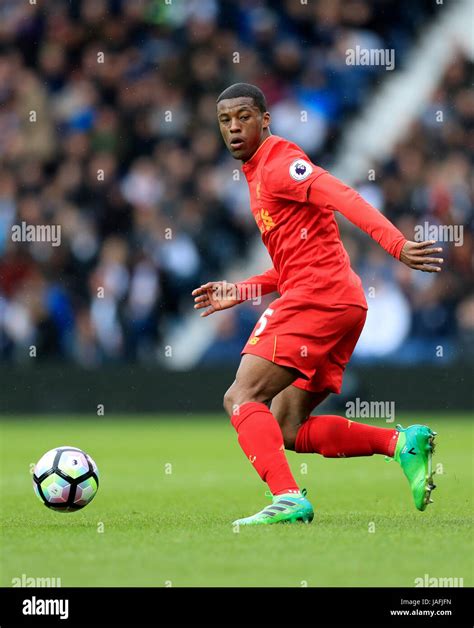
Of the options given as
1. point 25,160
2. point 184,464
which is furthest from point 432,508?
point 25,160

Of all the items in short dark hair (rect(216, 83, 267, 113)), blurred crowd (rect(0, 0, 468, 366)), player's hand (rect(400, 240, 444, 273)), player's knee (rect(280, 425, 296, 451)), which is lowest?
player's knee (rect(280, 425, 296, 451))

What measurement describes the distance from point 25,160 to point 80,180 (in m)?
0.99

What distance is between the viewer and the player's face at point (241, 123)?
6988 millimetres

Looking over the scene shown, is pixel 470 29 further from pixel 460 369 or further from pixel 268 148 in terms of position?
pixel 268 148

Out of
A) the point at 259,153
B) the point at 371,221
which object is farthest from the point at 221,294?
the point at 371,221

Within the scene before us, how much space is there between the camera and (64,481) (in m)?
7.10

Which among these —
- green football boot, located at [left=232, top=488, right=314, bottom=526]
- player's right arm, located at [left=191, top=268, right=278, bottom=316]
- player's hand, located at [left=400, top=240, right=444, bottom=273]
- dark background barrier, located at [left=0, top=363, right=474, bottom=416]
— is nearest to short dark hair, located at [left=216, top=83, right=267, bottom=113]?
player's right arm, located at [left=191, top=268, right=278, bottom=316]

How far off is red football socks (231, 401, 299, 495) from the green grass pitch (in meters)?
0.27

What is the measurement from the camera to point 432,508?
788 cm

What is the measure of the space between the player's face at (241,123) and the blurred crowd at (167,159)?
9202mm

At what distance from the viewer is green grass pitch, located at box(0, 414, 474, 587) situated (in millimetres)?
5250

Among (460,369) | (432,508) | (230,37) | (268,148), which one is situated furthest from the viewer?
(230,37)

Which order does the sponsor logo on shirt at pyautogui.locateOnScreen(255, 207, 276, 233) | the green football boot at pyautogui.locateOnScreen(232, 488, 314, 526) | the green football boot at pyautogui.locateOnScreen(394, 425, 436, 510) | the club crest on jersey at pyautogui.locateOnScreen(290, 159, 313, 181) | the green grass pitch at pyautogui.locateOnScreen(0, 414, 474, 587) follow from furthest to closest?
the sponsor logo on shirt at pyautogui.locateOnScreen(255, 207, 276, 233) → the green football boot at pyautogui.locateOnScreen(394, 425, 436, 510) → the club crest on jersey at pyautogui.locateOnScreen(290, 159, 313, 181) → the green football boot at pyautogui.locateOnScreen(232, 488, 314, 526) → the green grass pitch at pyautogui.locateOnScreen(0, 414, 474, 587)

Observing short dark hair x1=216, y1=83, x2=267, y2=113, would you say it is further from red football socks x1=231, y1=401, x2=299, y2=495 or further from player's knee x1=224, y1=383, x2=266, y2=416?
red football socks x1=231, y1=401, x2=299, y2=495
